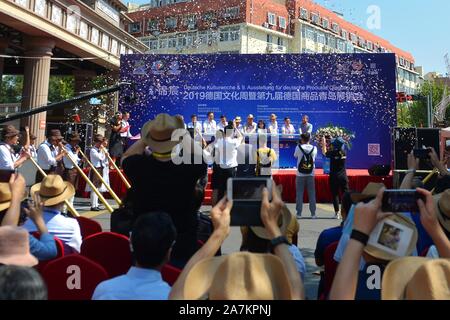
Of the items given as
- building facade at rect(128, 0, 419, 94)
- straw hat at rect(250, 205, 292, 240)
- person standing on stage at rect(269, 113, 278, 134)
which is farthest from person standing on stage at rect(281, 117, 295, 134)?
building facade at rect(128, 0, 419, 94)

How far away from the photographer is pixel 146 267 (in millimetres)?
1813

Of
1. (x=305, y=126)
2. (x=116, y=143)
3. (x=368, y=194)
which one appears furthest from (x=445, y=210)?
(x=305, y=126)

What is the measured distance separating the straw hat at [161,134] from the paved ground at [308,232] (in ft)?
5.76

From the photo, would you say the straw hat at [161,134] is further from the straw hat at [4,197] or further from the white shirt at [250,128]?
the white shirt at [250,128]

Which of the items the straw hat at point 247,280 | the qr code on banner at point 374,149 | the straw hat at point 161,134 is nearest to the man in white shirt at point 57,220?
the straw hat at point 161,134

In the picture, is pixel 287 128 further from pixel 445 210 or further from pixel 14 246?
pixel 14 246

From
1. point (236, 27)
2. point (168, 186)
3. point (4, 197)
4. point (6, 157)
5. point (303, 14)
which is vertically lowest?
point (4, 197)

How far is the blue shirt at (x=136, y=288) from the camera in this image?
1.69 meters

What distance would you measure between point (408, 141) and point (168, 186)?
1138 centimetres

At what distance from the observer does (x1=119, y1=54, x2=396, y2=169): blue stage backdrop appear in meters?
15.0

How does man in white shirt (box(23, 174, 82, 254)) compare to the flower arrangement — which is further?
the flower arrangement

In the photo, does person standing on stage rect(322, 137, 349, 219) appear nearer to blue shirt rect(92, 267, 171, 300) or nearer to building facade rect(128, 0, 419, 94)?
blue shirt rect(92, 267, 171, 300)

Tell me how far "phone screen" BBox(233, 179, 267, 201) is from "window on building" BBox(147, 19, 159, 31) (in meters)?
44.8

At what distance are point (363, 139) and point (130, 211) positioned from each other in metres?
13.1
